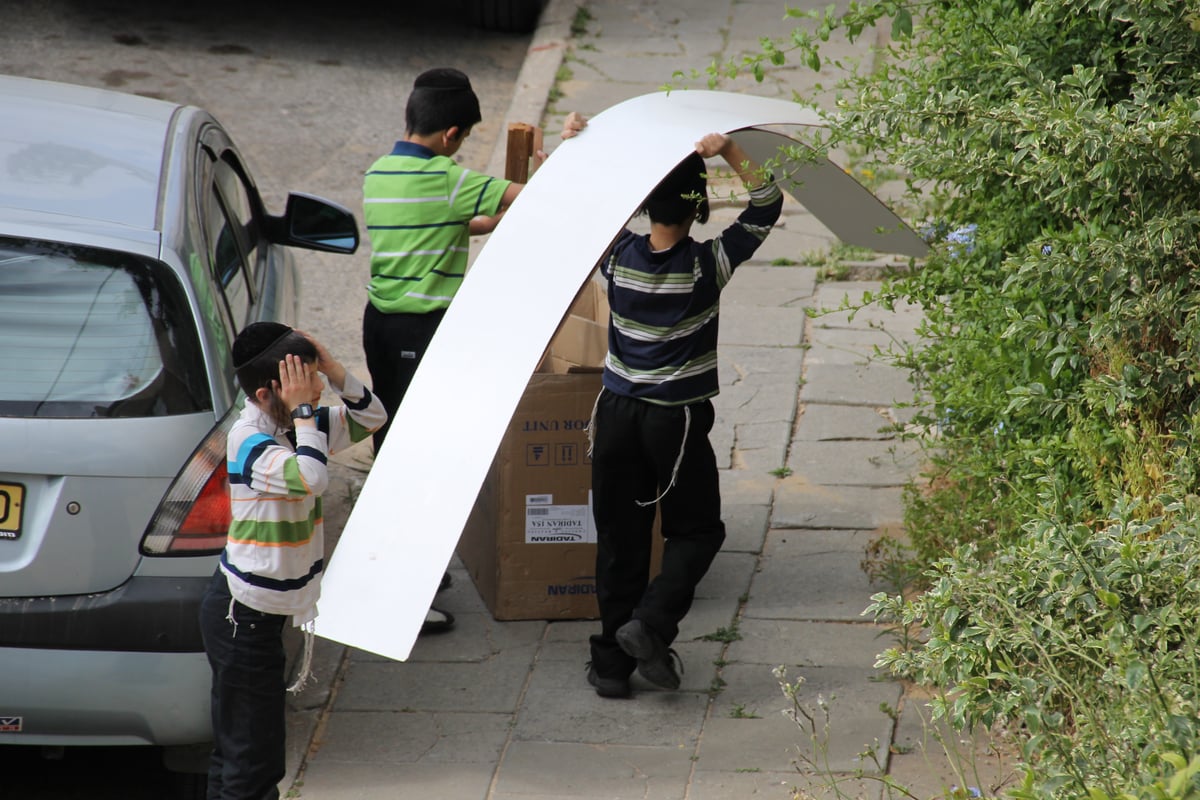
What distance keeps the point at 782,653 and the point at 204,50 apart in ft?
27.6

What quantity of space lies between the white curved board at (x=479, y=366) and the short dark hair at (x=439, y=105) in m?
0.88

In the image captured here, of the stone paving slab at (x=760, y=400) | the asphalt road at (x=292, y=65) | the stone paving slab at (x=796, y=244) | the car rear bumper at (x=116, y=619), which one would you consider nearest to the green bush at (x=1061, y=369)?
the stone paving slab at (x=760, y=400)

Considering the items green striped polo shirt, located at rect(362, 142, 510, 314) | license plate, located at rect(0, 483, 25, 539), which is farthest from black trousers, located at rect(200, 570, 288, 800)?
green striped polo shirt, located at rect(362, 142, 510, 314)

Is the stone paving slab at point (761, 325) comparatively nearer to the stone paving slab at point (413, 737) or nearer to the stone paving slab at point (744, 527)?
the stone paving slab at point (744, 527)

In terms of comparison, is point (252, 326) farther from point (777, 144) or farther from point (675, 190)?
point (777, 144)

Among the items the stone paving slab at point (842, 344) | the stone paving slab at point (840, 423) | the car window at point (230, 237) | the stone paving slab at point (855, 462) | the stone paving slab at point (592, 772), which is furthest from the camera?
the stone paving slab at point (842, 344)

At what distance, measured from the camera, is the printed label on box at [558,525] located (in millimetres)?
4566

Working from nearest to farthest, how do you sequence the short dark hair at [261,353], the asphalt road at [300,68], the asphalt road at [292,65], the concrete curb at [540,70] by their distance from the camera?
the short dark hair at [261,353]
the asphalt road at [300,68]
the asphalt road at [292,65]
the concrete curb at [540,70]

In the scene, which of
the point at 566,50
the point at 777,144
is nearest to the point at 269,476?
the point at 777,144

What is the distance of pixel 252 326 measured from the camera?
336 centimetres

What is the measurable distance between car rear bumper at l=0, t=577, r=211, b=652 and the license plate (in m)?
0.16

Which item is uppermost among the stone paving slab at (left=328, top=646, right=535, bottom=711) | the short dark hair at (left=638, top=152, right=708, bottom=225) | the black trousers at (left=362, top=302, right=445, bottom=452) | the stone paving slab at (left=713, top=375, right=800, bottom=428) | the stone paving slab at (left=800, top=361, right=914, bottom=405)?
the short dark hair at (left=638, top=152, right=708, bottom=225)

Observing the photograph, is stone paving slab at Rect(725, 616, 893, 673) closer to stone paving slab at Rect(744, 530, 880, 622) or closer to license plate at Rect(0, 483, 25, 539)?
stone paving slab at Rect(744, 530, 880, 622)

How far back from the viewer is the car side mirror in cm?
517
